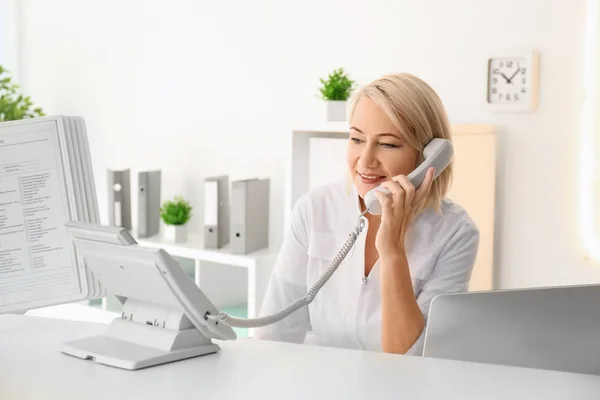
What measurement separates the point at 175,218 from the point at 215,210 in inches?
11.0

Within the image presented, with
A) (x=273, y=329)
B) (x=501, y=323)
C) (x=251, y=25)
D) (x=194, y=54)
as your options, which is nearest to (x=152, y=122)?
(x=194, y=54)

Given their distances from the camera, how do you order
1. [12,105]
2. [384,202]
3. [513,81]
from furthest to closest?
[12,105] → [513,81] → [384,202]

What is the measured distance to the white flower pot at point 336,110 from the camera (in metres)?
3.56

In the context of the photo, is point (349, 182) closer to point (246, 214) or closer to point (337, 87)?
point (337, 87)

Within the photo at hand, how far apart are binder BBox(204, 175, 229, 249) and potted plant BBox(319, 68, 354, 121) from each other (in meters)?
0.68

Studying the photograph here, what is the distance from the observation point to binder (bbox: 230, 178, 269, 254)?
3863mm

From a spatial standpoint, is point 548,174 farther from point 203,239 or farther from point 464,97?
point 203,239

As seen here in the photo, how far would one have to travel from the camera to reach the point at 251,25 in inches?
164

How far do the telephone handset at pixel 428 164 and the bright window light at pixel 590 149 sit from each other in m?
1.21

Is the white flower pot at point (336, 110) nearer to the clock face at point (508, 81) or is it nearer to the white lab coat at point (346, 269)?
the clock face at point (508, 81)

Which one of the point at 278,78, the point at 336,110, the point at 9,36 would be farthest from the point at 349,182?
the point at 9,36

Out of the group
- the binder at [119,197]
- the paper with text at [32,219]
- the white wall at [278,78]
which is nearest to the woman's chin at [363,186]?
the paper with text at [32,219]

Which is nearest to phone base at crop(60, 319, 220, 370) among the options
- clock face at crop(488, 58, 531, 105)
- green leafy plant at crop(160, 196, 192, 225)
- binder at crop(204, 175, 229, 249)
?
clock face at crop(488, 58, 531, 105)

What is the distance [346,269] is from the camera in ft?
7.50
